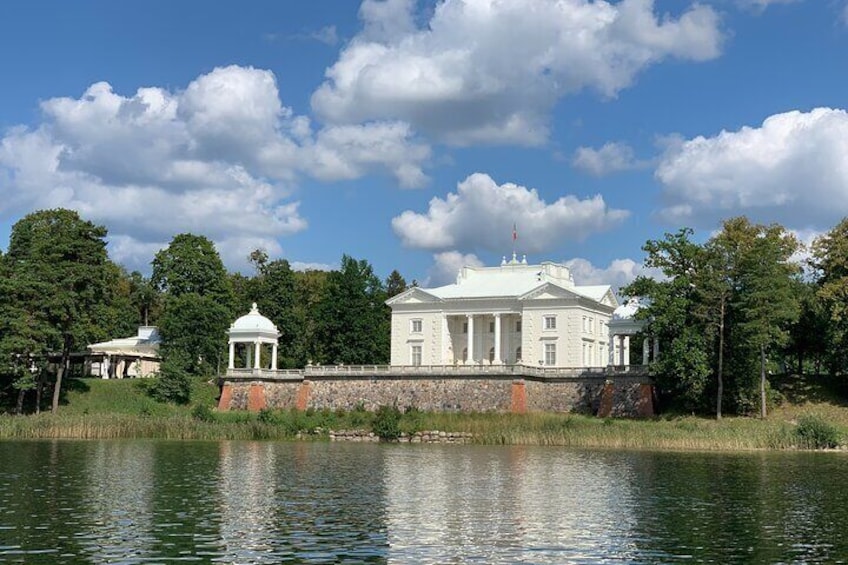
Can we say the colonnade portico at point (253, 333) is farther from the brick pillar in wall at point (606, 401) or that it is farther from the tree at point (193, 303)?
the brick pillar in wall at point (606, 401)

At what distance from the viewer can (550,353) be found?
3393 inches

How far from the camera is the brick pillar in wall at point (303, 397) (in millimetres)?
82438

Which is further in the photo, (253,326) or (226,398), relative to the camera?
(253,326)

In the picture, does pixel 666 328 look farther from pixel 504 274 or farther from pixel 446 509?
pixel 446 509

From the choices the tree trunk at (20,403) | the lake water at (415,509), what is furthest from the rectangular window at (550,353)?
the tree trunk at (20,403)

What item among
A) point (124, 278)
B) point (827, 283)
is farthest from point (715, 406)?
point (124, 278)

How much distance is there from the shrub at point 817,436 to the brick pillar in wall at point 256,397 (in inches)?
1628

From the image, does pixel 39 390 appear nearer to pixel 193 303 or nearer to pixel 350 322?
pixel 193 303

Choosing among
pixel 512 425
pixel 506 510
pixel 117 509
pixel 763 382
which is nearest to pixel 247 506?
pixel 117 509

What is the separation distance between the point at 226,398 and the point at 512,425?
26.5 m

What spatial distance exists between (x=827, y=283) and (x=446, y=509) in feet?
165

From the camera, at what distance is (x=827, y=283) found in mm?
71750

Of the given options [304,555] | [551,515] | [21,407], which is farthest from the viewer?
[21,407]

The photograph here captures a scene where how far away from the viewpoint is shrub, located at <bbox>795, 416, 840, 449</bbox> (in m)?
55.5
